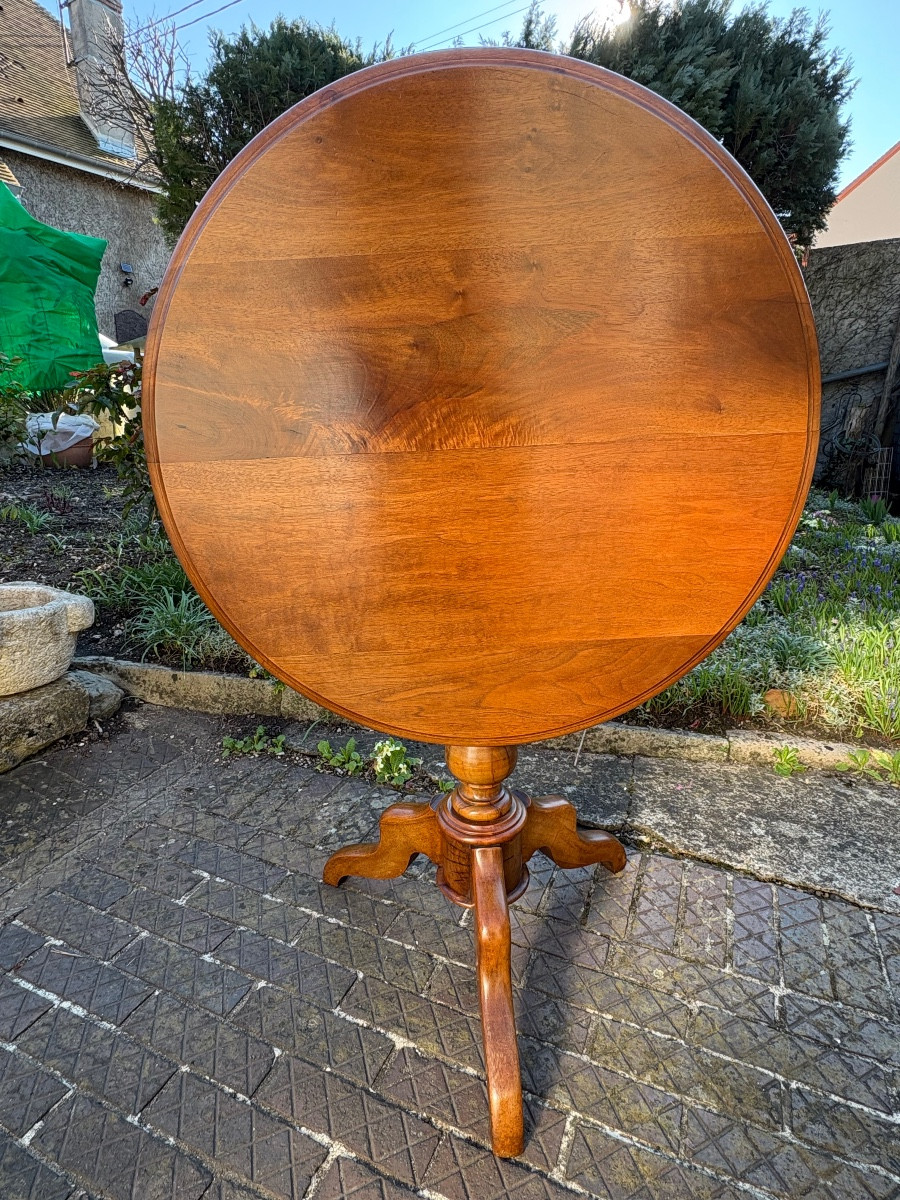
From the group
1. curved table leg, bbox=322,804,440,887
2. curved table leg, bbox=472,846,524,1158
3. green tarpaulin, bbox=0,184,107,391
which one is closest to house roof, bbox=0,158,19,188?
green tarpaulin, bbox=0,184,107,391

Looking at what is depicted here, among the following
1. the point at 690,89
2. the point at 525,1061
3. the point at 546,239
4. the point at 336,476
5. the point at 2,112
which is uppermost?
the point at 2,112

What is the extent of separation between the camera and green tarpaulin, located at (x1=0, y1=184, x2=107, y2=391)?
5129 millimetres

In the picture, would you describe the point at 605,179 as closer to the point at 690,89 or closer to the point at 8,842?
the point at 8,842

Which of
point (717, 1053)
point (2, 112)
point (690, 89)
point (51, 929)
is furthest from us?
point (2, 112)

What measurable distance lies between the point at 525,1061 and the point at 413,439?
1.16 m

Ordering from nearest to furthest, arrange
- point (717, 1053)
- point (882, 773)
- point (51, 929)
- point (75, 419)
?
point (717, 1053), point (51, 929), point (882, 773), point (75, 419)

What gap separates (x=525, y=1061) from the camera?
128 cm

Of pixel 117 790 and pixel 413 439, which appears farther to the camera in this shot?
pixel 117 790

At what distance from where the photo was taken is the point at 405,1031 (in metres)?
1.33

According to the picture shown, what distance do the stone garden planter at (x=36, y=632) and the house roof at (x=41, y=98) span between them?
915cm

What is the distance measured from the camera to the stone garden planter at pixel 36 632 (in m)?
2.17

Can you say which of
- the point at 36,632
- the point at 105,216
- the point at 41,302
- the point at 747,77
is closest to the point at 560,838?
the point at 36,632

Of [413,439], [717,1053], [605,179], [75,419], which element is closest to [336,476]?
[413,439]

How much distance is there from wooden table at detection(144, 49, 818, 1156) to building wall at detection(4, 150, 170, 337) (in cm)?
988
